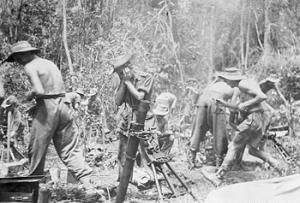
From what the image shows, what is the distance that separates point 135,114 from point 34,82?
984 millimetres

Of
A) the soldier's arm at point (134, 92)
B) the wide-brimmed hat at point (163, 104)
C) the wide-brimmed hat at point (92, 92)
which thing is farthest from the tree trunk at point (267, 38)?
the soldier's arm at point (134, 92)

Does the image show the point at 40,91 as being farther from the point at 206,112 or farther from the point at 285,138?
the point at 285,138

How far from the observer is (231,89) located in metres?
5.97

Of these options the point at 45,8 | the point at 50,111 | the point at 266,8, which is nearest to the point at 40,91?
the point at 50,111

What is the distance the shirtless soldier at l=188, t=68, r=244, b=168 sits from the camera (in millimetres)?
5934

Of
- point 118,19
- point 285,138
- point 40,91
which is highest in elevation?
point 118,19

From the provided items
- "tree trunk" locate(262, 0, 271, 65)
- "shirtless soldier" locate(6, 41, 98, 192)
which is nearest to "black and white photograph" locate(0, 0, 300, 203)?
"shirtless soldier" locate(6, 41, 98, 192)

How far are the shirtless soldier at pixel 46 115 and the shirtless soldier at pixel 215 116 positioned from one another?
1614mm

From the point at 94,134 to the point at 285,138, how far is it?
7.33 ft

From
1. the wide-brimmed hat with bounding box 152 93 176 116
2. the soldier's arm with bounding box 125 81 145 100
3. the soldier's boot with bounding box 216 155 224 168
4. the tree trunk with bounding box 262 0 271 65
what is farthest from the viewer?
the tree trunk with bounding box 262 0 271 65

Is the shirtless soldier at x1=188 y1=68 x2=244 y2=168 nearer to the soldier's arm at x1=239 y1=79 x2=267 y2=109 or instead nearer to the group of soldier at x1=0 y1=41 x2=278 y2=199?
the group of soldier at x1=0 y1=41 x2=278 y2=199

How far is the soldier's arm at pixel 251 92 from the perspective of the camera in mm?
5434

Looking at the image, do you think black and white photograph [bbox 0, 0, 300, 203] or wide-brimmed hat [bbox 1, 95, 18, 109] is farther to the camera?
wide-brimmed hat [bbox 1, 95, 18, 109]

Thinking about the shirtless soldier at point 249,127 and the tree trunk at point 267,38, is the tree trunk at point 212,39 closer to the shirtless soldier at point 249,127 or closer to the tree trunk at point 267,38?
the tree trunk at point 267,38
